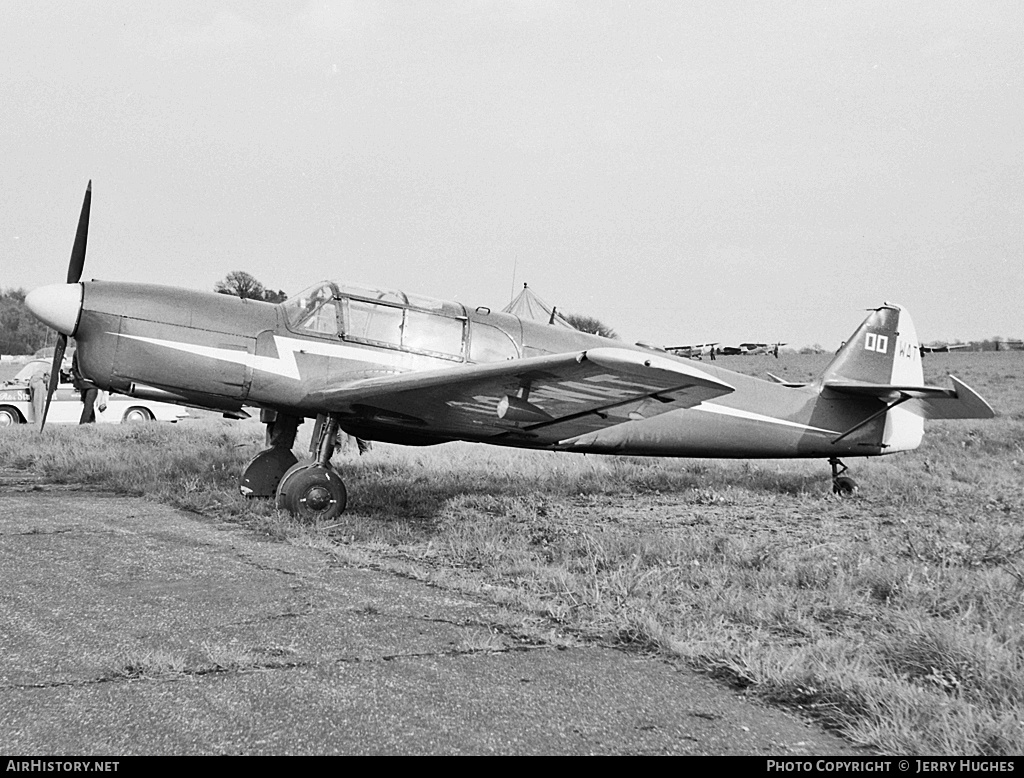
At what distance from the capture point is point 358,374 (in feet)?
24.5

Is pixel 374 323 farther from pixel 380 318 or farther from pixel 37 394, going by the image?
pixel 37 394

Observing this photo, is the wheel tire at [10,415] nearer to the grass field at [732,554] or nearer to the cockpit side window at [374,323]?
the grass field at [732,554]

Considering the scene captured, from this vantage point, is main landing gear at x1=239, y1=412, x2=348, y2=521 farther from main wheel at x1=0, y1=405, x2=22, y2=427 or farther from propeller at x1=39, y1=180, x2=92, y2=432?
main wheel at x1=0, y1=405, x2=22, y2=427

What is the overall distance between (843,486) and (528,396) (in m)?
4.99

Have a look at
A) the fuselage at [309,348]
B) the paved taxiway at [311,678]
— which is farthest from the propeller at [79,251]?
the paved taxiway at [311,678]

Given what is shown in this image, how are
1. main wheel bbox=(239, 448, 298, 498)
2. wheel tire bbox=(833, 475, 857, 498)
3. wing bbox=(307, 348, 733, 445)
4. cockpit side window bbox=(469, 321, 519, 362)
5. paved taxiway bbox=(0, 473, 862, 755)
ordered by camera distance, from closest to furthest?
paved taxiway bbox=(0, 473, 862, 755) → wing bbox=(307, 348, 733, 445) → cockpit side window bbox=(469, 321, 519, 362) → main wheel bbox=(239, 448, 298, 498) → wheel tire bbox=(833, 475, 857, 498)

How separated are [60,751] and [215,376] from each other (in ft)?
17.1

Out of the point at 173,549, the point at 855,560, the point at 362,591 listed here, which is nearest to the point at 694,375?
the point at 855,560

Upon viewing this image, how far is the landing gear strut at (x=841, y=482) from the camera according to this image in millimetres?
9602

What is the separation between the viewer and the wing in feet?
18.4

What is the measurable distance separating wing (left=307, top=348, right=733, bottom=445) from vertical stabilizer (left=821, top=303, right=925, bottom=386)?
147 inches

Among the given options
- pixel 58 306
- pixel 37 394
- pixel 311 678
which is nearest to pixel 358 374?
pixel 58 306

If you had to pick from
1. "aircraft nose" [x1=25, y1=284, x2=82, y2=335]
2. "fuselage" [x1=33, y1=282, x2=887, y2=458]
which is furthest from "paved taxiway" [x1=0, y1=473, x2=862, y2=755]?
"aircraft nose" [x1=25, y1=284, x2=82, y2=335]

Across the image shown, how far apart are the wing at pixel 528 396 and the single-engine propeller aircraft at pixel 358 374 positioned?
2 cm
